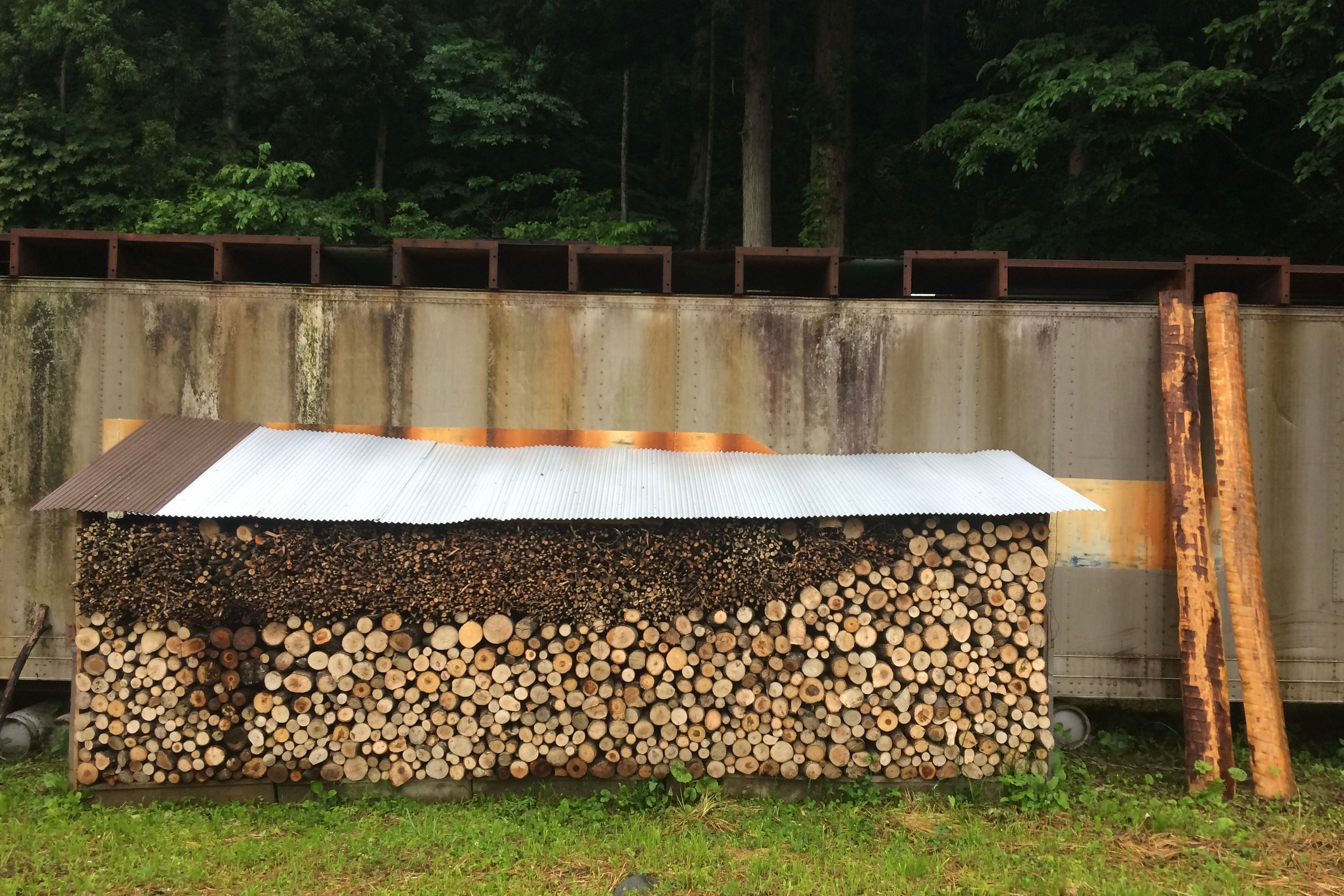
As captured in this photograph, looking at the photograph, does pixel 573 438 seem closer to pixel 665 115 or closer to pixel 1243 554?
pixel 1243 554

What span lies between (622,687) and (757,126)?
11304 millimetres

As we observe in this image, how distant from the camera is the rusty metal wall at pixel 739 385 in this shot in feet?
20.5

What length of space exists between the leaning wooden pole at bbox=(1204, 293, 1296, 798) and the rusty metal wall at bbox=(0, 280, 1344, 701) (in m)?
0.40

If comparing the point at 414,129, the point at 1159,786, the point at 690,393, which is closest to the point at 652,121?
the point at 414,129

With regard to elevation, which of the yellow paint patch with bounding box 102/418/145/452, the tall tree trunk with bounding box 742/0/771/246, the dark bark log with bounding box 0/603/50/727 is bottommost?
the dark bark log with bounding box 0/603/50/727

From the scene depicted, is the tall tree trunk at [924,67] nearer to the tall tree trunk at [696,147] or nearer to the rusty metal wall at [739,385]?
the tall tree trunk at [696,147]

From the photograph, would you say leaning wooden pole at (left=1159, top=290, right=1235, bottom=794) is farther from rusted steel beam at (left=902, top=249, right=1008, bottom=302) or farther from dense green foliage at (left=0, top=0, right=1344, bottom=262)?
dense green foliage at (left=0, top=0, right=1344, bottom=262)

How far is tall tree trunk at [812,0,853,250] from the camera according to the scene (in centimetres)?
1330

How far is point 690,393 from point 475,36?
1613cm

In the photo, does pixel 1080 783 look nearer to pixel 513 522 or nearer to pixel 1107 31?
pixel 513 522

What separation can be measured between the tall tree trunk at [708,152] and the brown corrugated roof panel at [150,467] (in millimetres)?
14617

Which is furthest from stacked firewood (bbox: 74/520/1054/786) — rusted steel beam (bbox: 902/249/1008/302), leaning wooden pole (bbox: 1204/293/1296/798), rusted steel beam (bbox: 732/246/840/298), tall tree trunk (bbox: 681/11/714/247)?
tall tree trunk (bbox: 681/11/714/247)

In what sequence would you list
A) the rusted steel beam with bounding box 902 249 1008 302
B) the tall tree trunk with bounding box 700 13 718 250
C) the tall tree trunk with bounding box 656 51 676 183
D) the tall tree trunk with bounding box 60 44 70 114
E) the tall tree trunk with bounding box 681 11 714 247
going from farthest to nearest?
the tall tree trunk with bounding box 656 51 676 183, the tall tree trunk with bounding box 681 11 714 247, the tall tree trunk with bounding box 700 13 718 250, the tall tree trunk with bounding box 60 44 70 114, the rusted steel beam with bounding box 902 249 1008 302

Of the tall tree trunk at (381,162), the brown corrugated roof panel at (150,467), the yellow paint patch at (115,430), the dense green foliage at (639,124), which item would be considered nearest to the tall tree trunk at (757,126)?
the dense green foliage at (639,124)
